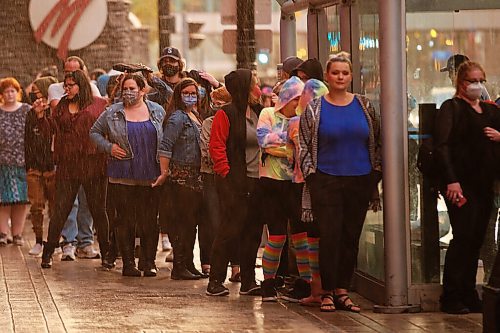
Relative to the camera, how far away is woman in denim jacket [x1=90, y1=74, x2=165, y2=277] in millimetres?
15320

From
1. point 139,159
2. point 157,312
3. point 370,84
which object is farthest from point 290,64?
point 157,312

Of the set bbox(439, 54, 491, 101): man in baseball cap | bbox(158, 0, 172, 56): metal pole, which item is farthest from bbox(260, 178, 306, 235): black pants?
bbox(158, 0, 172, 56): metal pole

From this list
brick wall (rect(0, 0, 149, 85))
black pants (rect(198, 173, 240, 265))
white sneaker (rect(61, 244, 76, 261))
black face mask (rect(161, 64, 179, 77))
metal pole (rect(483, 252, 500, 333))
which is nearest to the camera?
metal pole (rect(483, 252, 500, 333))

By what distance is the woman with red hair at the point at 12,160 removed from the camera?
1919cm

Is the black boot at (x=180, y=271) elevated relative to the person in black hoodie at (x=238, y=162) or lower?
lower

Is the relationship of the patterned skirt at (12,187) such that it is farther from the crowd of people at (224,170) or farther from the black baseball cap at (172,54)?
the black baseball cap at (172,54)

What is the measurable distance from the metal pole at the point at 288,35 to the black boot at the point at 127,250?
2.31 meters

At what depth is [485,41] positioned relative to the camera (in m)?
12.5

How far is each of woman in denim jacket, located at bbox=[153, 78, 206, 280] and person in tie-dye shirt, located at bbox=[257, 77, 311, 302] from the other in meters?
1.95

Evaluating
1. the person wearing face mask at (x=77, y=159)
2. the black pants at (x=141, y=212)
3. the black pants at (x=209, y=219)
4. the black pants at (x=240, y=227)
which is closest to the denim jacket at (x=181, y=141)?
the black pants at (x=209, y=219)

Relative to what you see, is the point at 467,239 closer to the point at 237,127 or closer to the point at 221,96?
the point at 237,127

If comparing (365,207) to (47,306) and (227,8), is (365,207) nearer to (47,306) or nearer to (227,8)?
(47,306)

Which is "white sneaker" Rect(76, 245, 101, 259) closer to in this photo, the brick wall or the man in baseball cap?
the man in baseball cap

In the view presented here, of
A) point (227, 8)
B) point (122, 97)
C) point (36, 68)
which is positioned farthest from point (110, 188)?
point (36, 68)
